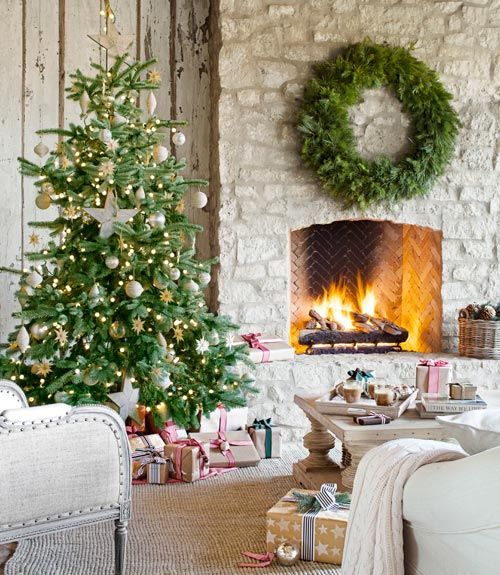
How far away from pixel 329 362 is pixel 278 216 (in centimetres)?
95

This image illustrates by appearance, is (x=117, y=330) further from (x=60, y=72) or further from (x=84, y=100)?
(x=60, y=72)

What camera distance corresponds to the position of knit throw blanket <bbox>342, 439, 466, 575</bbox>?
6.81ft

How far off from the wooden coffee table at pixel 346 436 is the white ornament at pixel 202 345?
25.3 inches

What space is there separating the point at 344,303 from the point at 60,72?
2366 mm

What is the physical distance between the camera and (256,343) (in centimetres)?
499

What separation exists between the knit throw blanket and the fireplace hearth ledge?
2740mm

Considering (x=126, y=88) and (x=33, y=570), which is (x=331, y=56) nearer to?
(x=126, y=88)

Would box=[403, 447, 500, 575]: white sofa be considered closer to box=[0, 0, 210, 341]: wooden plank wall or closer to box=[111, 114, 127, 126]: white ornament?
box=[111, 114, 127, 126]: white ornament

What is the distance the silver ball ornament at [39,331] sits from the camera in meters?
4.10

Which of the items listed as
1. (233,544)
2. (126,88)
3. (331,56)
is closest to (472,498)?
(233,544)

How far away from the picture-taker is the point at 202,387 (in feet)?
14.4

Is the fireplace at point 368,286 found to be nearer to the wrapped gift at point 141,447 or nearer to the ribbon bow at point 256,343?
the ribbon bow at point 256,343

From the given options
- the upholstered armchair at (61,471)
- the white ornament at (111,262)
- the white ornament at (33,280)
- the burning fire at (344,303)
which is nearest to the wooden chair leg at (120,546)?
the upholstered armchair at (61,471)

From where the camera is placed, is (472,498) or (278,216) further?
(278,216)
